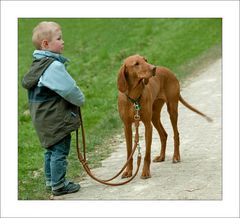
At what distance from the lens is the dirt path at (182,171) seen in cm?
645

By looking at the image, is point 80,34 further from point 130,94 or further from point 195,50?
point 130,94

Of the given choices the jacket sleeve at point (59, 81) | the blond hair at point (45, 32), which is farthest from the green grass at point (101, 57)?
the blond hair at point (45, 32)

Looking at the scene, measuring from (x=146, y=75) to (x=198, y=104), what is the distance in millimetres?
5109

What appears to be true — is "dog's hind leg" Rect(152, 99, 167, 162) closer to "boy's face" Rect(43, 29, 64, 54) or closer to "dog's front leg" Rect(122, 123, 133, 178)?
"dog's front leg" Rect(122, 123, 133, 178)

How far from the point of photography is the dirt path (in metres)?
6.45

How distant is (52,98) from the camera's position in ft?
21.0

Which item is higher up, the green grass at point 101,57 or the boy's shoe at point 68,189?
the green grass at point 101,57

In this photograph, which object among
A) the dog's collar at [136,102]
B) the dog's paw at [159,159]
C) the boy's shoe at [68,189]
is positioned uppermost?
the dog's collar at [136,102]

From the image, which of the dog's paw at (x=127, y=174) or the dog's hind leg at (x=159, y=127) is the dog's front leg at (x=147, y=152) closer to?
the dog's paw at (x=127, y=174)

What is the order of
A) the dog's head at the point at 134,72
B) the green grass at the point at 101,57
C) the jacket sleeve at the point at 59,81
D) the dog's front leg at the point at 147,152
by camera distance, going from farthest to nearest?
the green grass at the point at 101,57, the dog's front leg at the point at 147,152, the dog's head at the point at 134,72, the jacket sleeve at the point at 59,81

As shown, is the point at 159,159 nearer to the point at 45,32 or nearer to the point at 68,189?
the point at 68,189

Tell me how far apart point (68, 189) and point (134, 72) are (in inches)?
60.5

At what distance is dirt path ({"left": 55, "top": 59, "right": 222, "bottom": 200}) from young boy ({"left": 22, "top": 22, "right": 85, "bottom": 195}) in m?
0.56

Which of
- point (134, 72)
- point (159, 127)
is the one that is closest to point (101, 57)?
point (159, 127)
